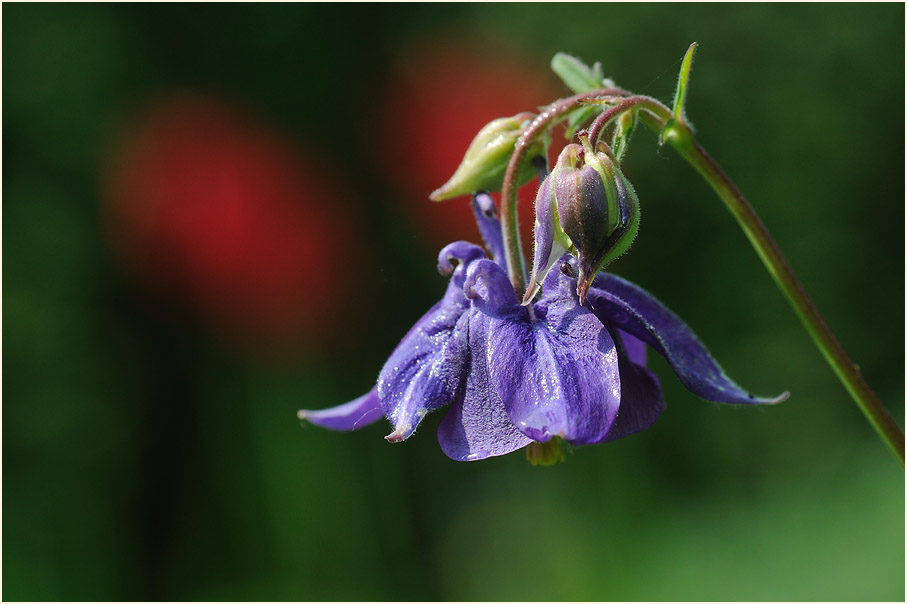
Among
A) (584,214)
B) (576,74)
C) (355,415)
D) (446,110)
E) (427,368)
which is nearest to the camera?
(584,214)

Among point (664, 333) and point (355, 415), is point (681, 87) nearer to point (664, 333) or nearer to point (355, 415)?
point (664, 333)

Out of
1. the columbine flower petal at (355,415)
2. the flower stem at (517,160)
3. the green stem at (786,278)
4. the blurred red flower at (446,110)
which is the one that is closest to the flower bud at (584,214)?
the flower stem at (517,160)

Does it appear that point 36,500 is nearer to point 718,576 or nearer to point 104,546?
→ point 104,546

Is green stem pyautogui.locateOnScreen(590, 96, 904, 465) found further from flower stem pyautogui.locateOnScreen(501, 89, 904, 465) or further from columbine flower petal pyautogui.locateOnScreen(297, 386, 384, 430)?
columbine flower petal pyautogui.locateOnScreen(297, 386, 384, 430)

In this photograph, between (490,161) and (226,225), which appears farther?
(226,225)

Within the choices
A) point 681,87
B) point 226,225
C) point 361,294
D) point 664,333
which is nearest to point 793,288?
point 664,333

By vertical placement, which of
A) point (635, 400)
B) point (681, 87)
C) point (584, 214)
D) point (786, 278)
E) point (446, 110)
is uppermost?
point (446, 110)

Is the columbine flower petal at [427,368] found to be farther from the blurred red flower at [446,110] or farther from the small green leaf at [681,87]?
the blurred red flower at [446,110]
